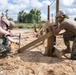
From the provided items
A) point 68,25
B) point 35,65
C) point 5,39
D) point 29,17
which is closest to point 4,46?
point 5,39

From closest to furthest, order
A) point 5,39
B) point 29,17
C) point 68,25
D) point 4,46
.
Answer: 1. point 4,46
2. point 68,25
3. point 5,39
4. point 29,17

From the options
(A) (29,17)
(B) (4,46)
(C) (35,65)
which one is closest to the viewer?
(C) (35,65)

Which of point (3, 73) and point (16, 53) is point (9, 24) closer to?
point (16, 53)

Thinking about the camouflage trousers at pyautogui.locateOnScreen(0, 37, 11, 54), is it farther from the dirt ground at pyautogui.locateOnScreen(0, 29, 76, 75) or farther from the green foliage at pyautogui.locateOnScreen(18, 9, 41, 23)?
the green foliage at pyautogui.locateOnScreen(18, 9, 41, 23)

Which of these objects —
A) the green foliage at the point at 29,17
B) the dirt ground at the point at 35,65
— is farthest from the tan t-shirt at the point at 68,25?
the green foliage at the point at 29,17

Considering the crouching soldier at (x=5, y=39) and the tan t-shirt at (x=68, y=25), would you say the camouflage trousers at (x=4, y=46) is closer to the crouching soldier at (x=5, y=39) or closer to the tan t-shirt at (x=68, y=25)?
the crouching soldier at (x=5, y=39)

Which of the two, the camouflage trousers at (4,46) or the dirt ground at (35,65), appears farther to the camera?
the camouflage trousers at (4,46)

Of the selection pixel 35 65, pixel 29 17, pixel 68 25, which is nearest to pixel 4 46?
pixel 35 65

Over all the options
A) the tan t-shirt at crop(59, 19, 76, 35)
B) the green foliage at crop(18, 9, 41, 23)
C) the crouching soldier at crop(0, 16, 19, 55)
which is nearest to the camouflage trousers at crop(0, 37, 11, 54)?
the crouching soldier at crop(0, 16, 19, 55)

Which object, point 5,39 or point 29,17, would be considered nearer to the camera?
point 5,39

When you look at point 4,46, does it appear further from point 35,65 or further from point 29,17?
point 29,17

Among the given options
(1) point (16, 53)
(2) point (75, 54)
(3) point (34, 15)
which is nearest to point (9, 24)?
(1) point (16, 53)

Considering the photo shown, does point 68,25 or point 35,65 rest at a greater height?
point 68,25

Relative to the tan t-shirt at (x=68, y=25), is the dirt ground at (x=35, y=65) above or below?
below
